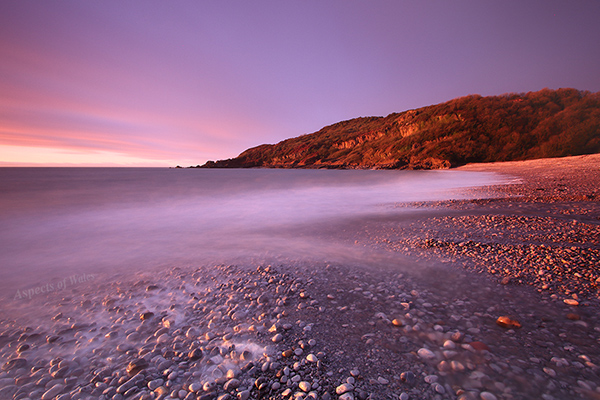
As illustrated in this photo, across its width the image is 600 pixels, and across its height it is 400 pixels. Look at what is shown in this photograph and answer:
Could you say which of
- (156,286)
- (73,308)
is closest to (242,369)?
(156,286)

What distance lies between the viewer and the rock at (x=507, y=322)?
137 inches

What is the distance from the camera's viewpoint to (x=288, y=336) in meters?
3.52

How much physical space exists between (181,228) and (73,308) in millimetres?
7353

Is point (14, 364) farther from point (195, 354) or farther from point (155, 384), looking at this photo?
point (195, 354)

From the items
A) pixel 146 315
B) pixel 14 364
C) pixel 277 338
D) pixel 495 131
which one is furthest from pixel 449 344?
pixel 495 131

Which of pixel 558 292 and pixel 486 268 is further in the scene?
pixel 486 268

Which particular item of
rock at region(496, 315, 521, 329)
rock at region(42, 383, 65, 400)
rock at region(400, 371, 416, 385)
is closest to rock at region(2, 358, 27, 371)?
rock at region(42, 383, 65, 400)

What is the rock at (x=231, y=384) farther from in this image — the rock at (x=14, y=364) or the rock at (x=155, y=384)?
the rock at (x=14, y=364)

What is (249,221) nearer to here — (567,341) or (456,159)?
(567,341)

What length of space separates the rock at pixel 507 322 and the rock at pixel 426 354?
139 centimetres

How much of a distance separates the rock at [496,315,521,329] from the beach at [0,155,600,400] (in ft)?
0.04

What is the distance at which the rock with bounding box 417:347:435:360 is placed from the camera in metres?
2.99

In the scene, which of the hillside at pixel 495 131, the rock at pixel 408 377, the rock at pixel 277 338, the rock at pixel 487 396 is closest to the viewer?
the rock at pixel 487 396

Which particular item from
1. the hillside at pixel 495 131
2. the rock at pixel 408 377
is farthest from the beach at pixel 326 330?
the hillside at pixel 495 131
